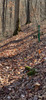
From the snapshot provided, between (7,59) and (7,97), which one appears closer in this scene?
(7,97)

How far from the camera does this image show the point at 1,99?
12.5 ft

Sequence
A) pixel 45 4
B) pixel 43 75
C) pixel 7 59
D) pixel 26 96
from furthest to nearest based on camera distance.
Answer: pixel 45 4
pixel 7 59
pixel 43 75
pixel 26 96

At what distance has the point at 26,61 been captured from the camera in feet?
21.9

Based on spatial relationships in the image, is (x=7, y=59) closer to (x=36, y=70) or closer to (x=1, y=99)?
(x=36, y=70)

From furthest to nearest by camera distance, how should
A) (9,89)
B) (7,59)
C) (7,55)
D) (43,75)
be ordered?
(7,55) → (7,59) → (43,75) → (9,89)

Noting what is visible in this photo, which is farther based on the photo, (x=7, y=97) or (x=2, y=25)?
(x=2, y=25)

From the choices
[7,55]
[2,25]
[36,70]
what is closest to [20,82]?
[36,70]

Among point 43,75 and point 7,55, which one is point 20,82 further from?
point 7,55

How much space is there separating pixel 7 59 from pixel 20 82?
108 inches

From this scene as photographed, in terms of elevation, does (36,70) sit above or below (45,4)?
below

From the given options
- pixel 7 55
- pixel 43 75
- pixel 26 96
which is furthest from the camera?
pixel 7 55

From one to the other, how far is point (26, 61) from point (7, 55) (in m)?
1.74

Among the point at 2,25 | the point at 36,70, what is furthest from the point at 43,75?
the point at 2,25

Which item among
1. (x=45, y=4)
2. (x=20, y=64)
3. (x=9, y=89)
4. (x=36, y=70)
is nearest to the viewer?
(x=9, y=89)
